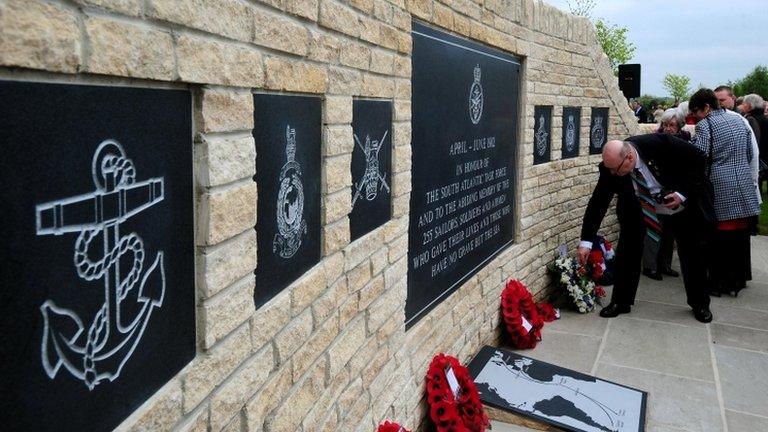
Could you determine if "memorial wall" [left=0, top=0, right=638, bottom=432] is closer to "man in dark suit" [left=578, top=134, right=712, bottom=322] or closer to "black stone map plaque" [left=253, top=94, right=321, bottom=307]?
"black stone map plaque" [left=253, top=94, right=321, bottom=307]

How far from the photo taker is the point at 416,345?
3.57 meters

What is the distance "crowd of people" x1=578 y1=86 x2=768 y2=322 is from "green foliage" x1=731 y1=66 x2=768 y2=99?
114 ft

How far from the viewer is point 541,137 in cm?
583

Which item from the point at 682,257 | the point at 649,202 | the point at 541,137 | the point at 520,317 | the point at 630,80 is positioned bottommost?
the point at 520,317

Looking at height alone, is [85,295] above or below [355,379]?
above

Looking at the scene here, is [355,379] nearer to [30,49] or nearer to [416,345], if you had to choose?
[416,345]

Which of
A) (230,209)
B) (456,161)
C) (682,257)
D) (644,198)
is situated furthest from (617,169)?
(230,209)

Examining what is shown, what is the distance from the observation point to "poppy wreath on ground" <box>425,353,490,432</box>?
3518 millimetres

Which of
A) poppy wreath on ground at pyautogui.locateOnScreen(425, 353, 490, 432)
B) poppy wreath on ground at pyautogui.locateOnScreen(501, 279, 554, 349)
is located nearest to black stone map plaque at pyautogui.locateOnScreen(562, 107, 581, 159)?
poppy wreath on ground at pyautogui.locateOnScreen(501, 279, 554, 349)

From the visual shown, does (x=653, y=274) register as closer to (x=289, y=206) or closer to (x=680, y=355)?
(x=680, y=355)

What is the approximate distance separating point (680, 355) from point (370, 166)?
10.6 ft

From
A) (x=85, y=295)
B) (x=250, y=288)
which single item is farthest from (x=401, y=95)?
(x=85, y=295)

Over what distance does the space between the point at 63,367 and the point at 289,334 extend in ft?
3.26

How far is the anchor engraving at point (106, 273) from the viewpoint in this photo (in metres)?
1.16
